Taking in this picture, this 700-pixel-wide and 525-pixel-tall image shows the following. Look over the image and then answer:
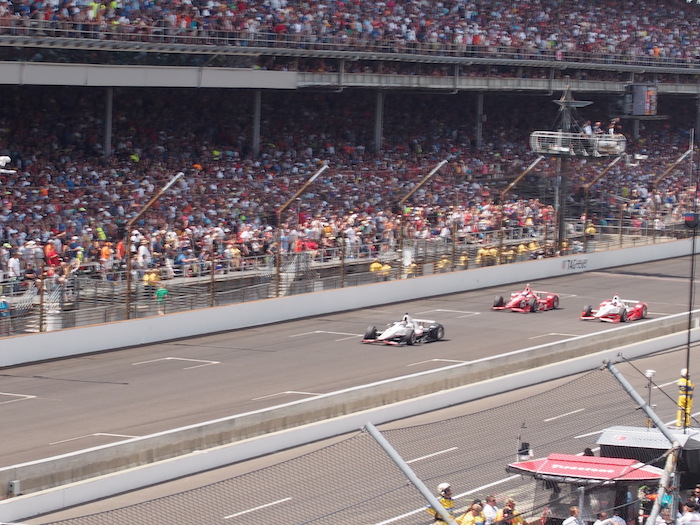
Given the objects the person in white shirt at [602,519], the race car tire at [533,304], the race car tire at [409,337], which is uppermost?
the person in white shirt at [602,519]

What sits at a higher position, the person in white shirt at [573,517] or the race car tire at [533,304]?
the person in white shirt at [573,517]

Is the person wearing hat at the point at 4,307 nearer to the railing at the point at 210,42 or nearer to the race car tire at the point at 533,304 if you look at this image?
the railing at the point at 210,42

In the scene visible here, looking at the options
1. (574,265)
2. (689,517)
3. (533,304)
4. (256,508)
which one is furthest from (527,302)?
(689,517)

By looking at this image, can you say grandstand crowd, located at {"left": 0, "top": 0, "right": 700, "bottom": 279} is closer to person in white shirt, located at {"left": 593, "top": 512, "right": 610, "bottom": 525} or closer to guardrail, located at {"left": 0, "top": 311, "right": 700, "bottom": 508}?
guardrail, located at {"left": 0, "top": 311, "right": 700, "bottom": 508}

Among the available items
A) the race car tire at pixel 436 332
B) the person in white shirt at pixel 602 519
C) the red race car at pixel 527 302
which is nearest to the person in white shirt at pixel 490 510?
the person in white shirt at pixel 602 519

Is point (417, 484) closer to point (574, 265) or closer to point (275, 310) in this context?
point (275, 310)

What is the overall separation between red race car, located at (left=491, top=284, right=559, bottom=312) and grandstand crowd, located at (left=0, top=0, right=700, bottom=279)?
11.9ft

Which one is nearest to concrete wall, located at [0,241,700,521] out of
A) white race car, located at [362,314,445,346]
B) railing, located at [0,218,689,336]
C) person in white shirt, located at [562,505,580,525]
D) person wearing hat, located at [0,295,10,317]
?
railing, located at [0,218,689,336]

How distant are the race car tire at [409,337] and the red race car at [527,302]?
20.7 feet

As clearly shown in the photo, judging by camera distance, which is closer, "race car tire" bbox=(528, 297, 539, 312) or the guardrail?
the guardrail

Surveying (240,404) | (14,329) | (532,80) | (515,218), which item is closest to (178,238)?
(14,329)

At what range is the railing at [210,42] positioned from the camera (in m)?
36.0

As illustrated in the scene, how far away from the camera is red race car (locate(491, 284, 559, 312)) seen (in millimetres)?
34812

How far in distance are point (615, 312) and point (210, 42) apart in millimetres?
17022
